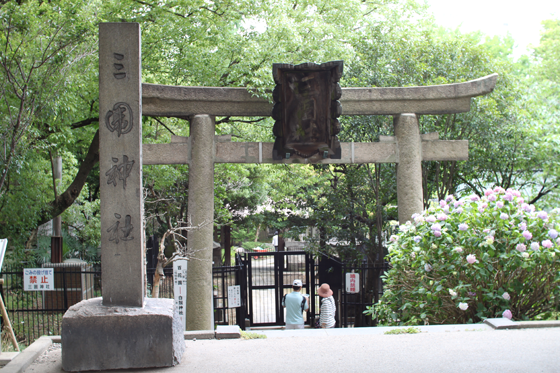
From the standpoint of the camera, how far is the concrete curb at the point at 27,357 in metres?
4.32

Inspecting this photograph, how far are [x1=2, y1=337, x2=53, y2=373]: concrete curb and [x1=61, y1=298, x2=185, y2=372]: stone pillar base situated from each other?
41 centimetres

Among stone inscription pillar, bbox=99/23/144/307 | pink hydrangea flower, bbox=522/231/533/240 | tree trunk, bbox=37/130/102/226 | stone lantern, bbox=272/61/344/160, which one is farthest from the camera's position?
tree trunk, bbox=37/130/102/226

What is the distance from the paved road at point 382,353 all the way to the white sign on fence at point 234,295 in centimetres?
458

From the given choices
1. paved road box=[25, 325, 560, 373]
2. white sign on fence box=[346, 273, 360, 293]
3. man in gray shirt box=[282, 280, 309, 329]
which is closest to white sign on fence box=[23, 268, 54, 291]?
paved road box=[25, 325, 560, 373]

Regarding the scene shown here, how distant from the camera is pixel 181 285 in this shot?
8.09m

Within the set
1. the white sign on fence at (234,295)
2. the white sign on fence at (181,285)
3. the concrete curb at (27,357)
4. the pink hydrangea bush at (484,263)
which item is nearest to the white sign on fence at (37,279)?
the white sign on fence at (181,285)

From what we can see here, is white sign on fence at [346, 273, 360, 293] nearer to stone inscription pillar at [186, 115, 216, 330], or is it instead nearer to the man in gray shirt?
the man in gray shirt

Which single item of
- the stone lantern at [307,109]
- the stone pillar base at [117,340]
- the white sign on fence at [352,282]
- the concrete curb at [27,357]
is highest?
the stone lantern at [307,109]

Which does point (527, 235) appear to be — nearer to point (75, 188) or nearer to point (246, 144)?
point (246, 144)

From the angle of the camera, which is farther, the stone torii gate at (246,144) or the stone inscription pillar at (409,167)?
the stone inscription pillar at (409,167)

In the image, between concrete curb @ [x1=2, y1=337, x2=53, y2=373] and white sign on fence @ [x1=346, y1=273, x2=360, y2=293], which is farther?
white sign on fence @ [x1=346, y1=273, x2=360, y2=293]

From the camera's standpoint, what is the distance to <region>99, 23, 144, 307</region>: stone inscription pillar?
4.66 m

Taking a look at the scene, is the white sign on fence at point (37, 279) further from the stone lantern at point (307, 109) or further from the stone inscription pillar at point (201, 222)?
the stone lantern at point (307, 109)

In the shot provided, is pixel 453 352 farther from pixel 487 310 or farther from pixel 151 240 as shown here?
pixel 151 240
